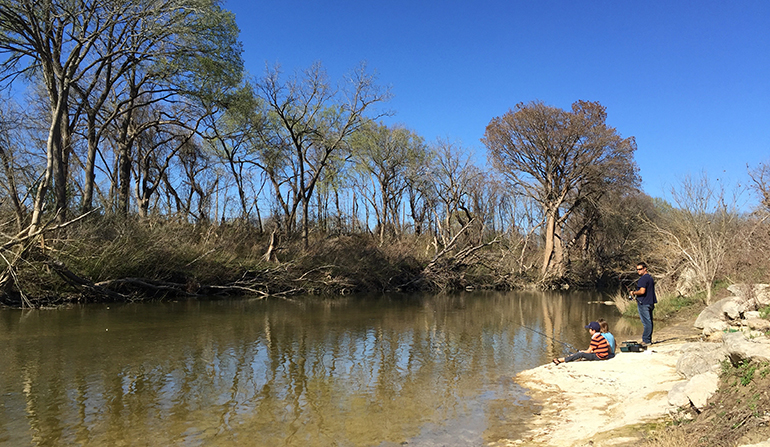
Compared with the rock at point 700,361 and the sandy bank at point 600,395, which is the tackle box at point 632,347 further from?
the rock at point 700,361

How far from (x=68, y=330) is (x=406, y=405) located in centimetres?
952

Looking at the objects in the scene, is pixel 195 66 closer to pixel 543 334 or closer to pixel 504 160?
pixel 543 334

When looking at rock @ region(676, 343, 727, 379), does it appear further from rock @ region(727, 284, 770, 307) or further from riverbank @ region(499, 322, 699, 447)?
rock @ region(727, 284, 770, 307)

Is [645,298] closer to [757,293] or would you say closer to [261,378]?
[757,293]

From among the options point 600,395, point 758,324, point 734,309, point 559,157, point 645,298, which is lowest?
point 600,395

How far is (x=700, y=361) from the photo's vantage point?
7.05m

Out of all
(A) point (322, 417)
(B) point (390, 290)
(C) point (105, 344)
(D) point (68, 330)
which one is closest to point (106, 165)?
(B) point (390, 290)

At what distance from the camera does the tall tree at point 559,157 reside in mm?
32219

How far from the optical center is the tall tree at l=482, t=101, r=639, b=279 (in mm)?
32219

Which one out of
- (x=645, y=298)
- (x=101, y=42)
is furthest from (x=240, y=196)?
(x=645, y=298)

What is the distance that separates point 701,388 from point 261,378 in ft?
20.7

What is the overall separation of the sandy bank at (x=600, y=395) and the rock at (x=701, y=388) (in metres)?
0.33

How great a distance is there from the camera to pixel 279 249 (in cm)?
2594

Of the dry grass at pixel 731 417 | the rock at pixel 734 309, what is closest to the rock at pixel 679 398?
the dry grass at pixel 731 417
